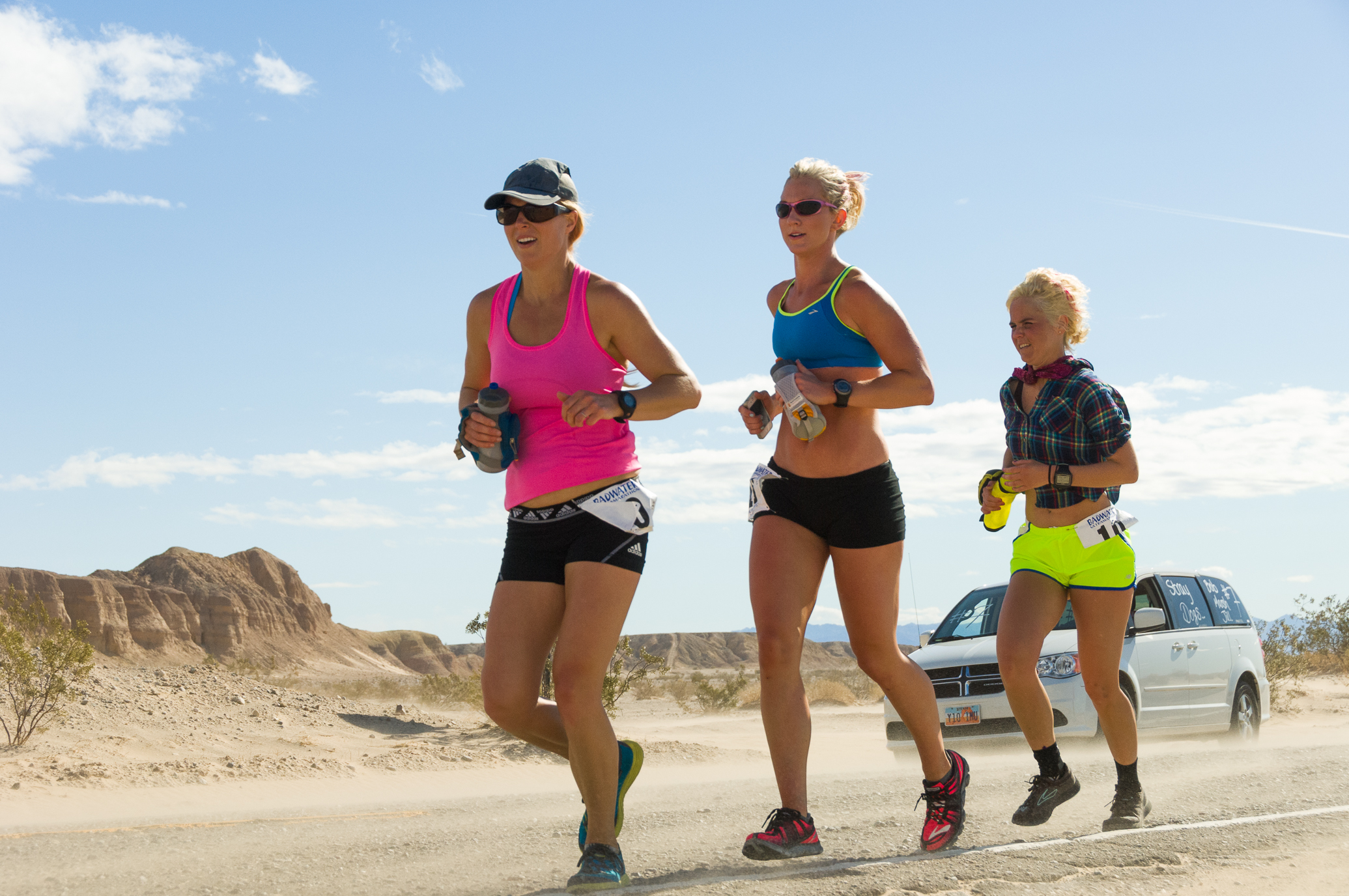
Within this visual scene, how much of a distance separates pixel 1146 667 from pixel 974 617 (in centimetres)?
147

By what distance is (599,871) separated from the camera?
3.86 metres

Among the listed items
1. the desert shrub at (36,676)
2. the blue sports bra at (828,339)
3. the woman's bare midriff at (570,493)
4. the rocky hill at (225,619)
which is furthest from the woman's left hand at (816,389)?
the rocky hill at (225,619)

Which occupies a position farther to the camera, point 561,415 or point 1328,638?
point 1328,638

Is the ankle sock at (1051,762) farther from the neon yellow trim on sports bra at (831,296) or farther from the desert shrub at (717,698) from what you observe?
the desert shrub at (717,698)

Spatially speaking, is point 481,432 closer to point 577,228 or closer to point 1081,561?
point 577,228

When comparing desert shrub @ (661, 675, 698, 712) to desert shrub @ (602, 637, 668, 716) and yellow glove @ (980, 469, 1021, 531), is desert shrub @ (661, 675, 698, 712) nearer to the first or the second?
desert shrub @ (602, 637, 668, 716)

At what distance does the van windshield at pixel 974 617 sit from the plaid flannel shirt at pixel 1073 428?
5469mm

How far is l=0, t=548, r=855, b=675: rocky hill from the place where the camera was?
2334 inches

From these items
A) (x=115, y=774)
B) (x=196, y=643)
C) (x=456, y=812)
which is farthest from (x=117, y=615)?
(x=456, y=812)

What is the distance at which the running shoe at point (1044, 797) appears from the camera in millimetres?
5062

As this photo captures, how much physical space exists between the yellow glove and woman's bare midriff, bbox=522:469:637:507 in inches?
74.2

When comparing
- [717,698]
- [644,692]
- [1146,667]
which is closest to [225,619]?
[644,692]

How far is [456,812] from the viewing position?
693 cm

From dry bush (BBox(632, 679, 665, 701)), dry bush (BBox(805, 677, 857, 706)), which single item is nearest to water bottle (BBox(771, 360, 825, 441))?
dry bush (BBox(805, 677, 857, 706))
